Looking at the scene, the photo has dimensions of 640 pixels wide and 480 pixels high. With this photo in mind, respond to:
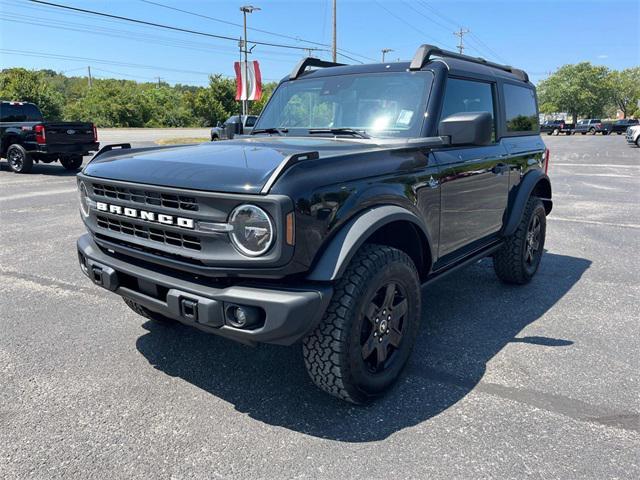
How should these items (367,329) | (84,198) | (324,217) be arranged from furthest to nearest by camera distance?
(84,198) < (367,329) < (324,217)

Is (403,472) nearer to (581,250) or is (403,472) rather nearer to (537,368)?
(537,368)

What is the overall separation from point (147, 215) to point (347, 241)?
1047 millimetres

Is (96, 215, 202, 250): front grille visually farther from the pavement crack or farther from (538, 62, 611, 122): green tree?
(538, 62, 611, 122): green tree

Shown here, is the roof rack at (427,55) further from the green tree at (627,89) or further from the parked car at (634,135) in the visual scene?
the green tree at (627,89)

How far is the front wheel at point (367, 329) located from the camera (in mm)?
2477

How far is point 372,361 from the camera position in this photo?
2836 millimetres

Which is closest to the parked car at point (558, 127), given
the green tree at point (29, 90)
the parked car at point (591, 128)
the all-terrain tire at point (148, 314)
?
the parked car at point (591, 128)

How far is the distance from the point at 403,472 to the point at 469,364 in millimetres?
1197

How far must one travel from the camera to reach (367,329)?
2725mm

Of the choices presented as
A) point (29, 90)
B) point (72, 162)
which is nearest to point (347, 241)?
point (72, 162)

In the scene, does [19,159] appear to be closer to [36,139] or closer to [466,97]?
[36,139]

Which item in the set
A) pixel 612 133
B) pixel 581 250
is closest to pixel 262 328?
pixel 581 250

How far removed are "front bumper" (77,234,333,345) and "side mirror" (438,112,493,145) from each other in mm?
1378

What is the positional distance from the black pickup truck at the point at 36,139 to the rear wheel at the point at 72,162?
0.09m
